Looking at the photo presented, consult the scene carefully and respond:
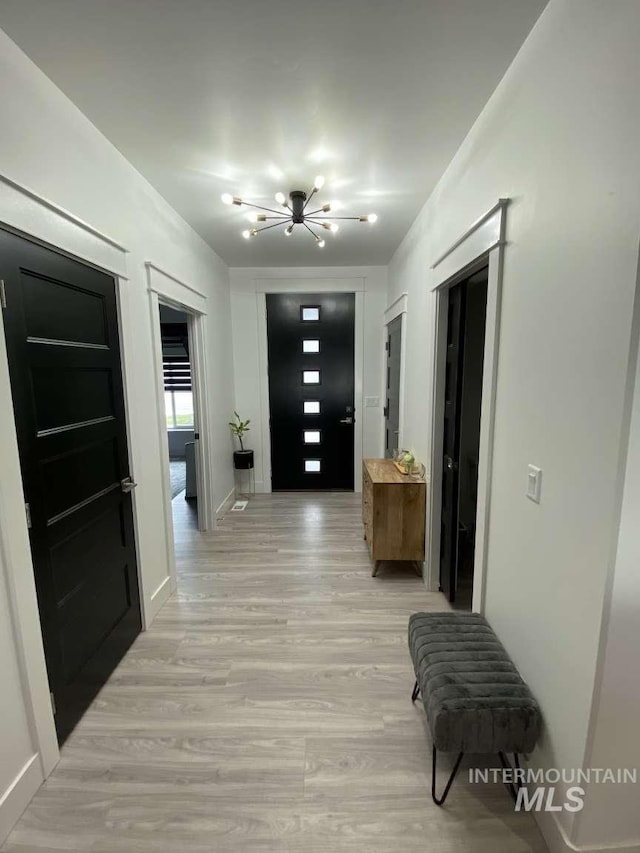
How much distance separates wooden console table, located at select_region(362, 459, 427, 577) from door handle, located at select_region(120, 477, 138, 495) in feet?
5.06

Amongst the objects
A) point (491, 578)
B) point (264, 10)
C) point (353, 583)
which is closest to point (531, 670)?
point (491, 578)

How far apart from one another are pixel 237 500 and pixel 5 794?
10.6 ft

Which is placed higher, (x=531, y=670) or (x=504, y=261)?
(x=504, y=261)

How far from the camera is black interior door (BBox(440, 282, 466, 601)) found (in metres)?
2.23

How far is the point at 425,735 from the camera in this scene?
156cm

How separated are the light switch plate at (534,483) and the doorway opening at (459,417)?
977mm

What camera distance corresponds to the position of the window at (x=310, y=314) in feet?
14.6

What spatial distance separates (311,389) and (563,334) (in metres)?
3.57

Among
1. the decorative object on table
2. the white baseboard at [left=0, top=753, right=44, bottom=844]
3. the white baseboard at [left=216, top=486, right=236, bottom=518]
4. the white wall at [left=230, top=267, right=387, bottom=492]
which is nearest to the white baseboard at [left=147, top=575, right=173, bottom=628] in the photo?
the white baseboard at [left=0, top=753, right=44, bottom=844]

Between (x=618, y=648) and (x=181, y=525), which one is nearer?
(x=618, y=648)

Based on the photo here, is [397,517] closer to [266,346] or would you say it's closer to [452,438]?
[452,438]

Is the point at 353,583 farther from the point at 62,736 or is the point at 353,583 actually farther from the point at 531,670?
the point at 62,736

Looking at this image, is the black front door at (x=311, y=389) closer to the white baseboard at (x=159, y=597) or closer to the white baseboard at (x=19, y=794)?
the white baseboard at (x=159, y=597)

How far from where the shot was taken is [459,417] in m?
2.25
